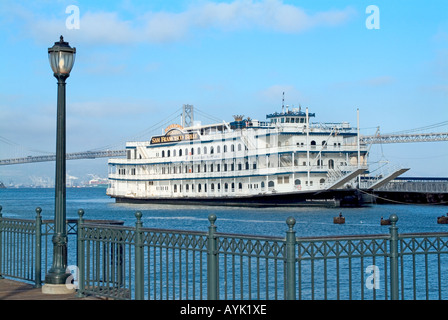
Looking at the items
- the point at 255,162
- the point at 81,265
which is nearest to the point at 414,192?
the point at 255,162

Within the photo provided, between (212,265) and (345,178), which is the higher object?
(345,178)

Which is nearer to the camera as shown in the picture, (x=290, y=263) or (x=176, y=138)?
(x=290, y=263)

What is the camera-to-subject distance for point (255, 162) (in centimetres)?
5575

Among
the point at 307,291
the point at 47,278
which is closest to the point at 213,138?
the point at 307,291

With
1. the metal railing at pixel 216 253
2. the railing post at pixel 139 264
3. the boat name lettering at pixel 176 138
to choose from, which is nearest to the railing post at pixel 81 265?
the metal railing at pixel 216 253

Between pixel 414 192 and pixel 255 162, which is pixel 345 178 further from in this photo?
pixel 414 192

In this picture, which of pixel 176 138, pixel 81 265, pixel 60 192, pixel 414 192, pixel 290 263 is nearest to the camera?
pixel 290 263

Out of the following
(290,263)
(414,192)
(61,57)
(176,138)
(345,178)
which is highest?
(176,138)

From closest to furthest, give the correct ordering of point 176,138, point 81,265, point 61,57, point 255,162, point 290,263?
point 290,263, point 81,265, point 61,57, point 255,162, point 176,138

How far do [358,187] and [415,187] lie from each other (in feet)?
47.8

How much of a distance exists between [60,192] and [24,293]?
1632mm

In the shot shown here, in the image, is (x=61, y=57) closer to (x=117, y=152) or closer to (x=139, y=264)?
(x=139, y=264)

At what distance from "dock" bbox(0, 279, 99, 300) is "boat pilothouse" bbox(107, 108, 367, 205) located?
4120cm
